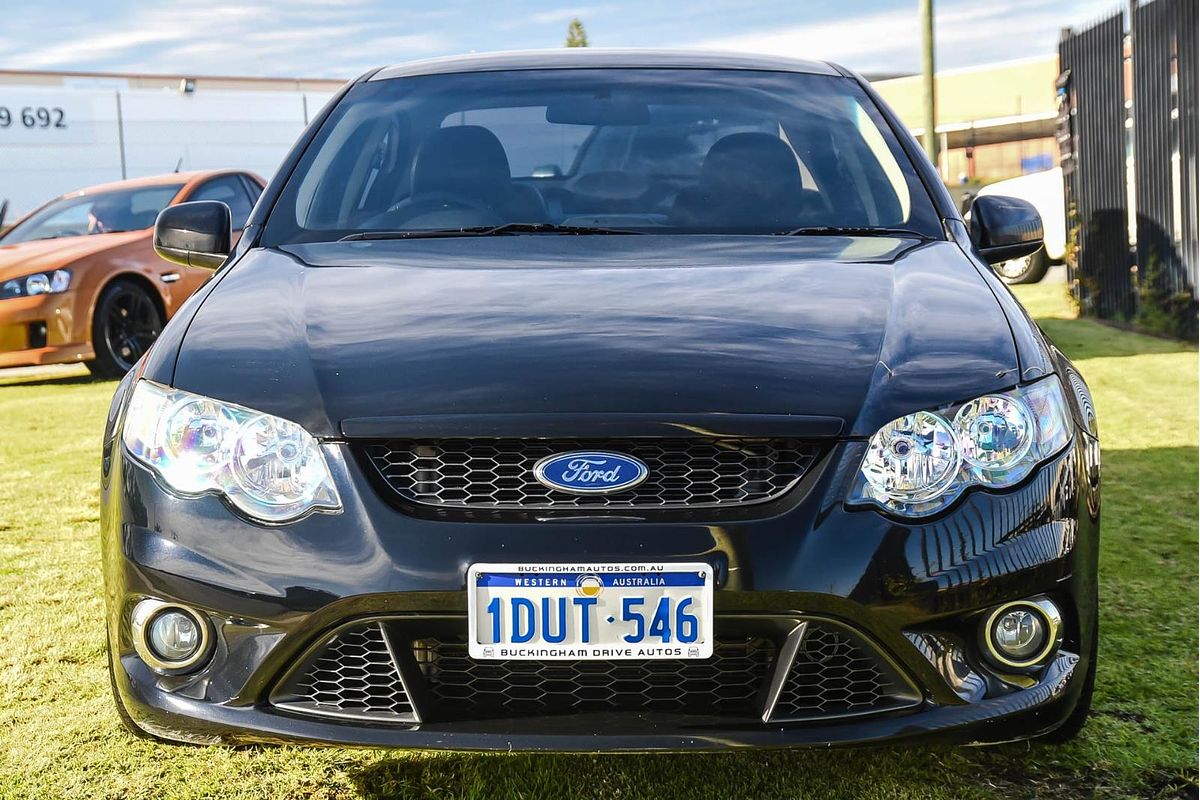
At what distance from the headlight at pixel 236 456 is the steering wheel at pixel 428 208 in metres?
1.05

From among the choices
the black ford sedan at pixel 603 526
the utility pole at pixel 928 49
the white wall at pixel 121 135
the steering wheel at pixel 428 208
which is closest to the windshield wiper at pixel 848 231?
the black ford sedan at pixel 603 526

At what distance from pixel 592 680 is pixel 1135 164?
30.0 ft

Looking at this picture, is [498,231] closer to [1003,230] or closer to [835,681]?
[1003,230]

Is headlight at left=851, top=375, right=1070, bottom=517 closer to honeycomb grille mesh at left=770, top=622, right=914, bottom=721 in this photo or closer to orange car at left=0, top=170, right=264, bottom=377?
honeycomb grille mesh at left=770, top=622, right=914, bottom=721

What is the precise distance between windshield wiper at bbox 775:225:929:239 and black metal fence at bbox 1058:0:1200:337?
22.2 ft

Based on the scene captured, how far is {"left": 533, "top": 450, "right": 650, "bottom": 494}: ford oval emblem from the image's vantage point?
6.89ft

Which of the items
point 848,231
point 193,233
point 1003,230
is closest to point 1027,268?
point 1003,230

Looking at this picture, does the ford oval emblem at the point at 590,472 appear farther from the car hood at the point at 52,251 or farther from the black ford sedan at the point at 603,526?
the car hood at the point at 52,251

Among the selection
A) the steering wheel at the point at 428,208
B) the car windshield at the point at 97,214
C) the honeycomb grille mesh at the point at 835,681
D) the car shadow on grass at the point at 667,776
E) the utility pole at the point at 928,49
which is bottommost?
the car shadow on grass at the point at 667,776

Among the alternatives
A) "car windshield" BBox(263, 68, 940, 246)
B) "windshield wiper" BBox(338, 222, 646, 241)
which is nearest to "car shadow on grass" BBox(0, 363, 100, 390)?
"car windshield" BBox(263, 68, 940, 246)

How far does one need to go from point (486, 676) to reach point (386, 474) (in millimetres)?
346

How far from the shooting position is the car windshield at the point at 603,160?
318cm

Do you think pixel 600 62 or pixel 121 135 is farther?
pixel 121 135

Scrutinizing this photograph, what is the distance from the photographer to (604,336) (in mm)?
2336
